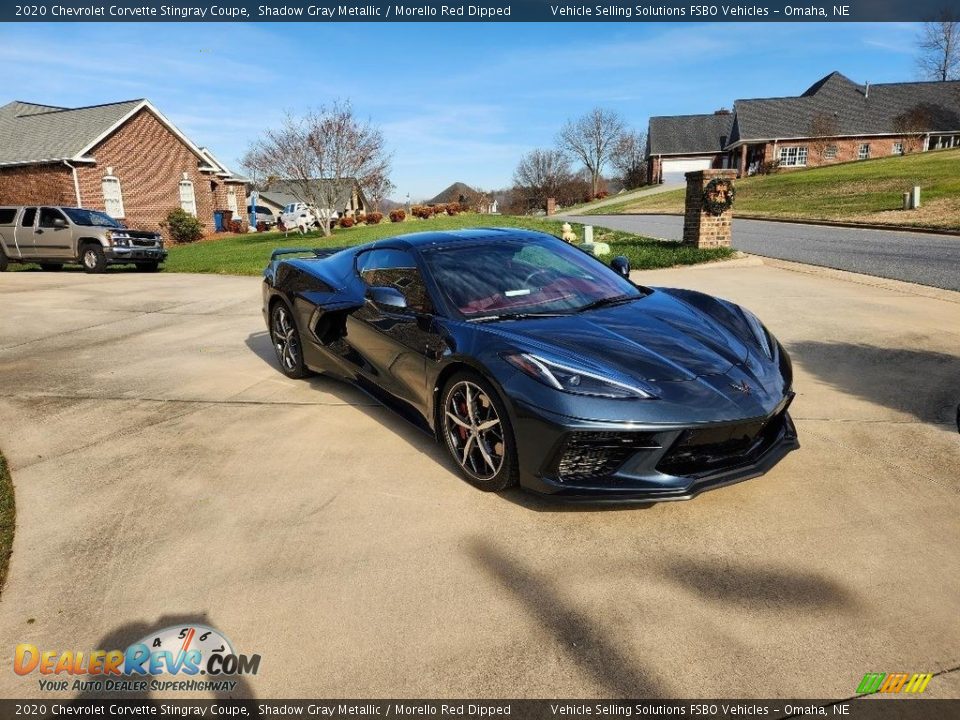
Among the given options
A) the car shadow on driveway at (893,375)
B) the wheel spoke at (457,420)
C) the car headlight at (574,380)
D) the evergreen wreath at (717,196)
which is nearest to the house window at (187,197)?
the evergreen wreath at (717,196)

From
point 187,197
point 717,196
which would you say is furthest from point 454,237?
point 187,197

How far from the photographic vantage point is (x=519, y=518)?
313 cm

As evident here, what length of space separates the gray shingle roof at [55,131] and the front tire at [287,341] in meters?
28.3

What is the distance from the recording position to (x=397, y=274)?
4.28m

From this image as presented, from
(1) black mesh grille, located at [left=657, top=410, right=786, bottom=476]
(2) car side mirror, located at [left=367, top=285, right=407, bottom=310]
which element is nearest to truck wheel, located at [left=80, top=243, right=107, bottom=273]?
(2) car side mirror, located at [left=367, top=285, right=407, bottom=310]

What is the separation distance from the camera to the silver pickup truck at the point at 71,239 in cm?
1631

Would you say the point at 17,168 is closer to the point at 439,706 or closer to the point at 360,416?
the point at 360,416

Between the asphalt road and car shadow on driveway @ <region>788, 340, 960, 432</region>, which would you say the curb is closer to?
the asphalt road

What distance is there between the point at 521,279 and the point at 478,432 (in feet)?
3.81

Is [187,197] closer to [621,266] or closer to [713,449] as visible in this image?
[621,266]

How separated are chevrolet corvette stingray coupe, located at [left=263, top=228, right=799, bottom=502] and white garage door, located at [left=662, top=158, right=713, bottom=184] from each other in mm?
70162

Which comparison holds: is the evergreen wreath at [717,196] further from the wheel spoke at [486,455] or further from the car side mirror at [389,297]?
the wheel spoke at [486,455]

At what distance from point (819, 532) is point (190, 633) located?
2.69 metres

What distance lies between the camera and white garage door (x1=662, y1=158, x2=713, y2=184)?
227 ft
